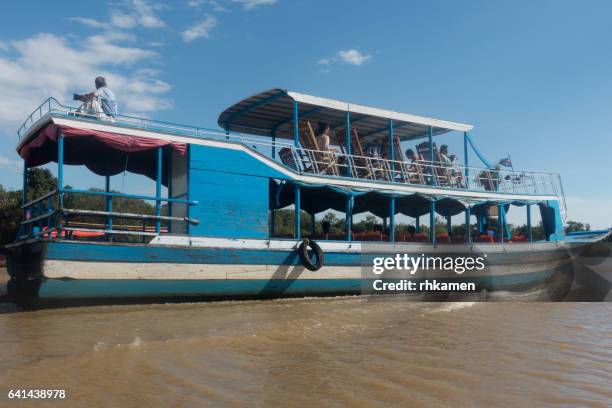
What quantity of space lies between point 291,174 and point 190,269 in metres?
3.09

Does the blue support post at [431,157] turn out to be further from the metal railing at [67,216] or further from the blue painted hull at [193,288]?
the metal railing at [67,216]

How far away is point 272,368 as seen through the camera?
16.1 ft

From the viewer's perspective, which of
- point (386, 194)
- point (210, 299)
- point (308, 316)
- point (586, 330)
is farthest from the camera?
point (386, 194)

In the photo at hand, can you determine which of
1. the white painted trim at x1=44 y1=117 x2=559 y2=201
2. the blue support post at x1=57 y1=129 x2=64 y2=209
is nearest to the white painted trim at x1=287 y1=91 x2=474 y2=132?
the white painted trim at x1=44 y1=117 x2=559 y2=201

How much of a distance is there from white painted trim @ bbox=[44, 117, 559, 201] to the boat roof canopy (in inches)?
71.3

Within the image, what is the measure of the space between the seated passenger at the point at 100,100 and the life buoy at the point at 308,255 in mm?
4284

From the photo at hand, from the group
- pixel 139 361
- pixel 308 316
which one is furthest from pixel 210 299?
pixel 139 361

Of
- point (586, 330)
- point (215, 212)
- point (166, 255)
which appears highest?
point (215, 212)

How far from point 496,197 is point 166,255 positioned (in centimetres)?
952

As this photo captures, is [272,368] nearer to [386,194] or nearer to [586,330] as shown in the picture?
[586,330]

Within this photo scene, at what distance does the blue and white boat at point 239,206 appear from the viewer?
8.14 m

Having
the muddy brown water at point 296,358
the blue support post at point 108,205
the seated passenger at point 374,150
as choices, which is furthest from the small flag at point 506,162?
the blue support post at point 108,205

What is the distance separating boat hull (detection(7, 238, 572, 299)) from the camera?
7.77 metres

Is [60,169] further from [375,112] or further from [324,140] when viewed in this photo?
[375,112]
